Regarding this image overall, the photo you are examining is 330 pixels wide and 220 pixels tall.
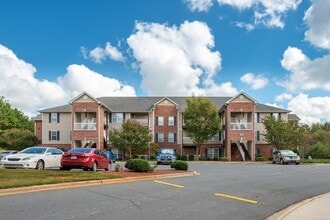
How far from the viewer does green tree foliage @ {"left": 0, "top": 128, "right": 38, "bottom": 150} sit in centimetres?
5870

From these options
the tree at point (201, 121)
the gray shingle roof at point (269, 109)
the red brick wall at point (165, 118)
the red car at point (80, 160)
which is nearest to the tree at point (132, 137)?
the tree at point (201, 121)

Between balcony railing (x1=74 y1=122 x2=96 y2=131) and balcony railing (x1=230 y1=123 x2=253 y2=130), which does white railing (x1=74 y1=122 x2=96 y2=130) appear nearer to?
balcony railing (x1=74 y1=122 x2=96 y2=131)

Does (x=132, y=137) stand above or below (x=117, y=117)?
below

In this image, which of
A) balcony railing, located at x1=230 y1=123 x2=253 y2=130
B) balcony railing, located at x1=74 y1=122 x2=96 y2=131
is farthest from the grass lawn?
balcony railing, located at x1=230 y1=123 x2=253 y2=130

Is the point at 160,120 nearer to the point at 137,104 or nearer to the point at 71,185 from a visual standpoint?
the point at 137,104

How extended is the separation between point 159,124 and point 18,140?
1873 centimetres

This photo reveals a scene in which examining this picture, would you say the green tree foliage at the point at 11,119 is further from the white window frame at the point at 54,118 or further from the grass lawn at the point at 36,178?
the grass lawn at the point at 36,178

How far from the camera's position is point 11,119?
84.7 metres

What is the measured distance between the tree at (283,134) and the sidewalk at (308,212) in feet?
137

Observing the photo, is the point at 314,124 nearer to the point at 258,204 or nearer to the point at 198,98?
the point at 198,98

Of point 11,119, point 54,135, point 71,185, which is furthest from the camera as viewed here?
point 11,119

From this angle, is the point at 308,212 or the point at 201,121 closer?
the point at 308,212

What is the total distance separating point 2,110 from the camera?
84.2 meters

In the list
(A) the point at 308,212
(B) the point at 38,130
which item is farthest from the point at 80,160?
(B) the point at 38,130
